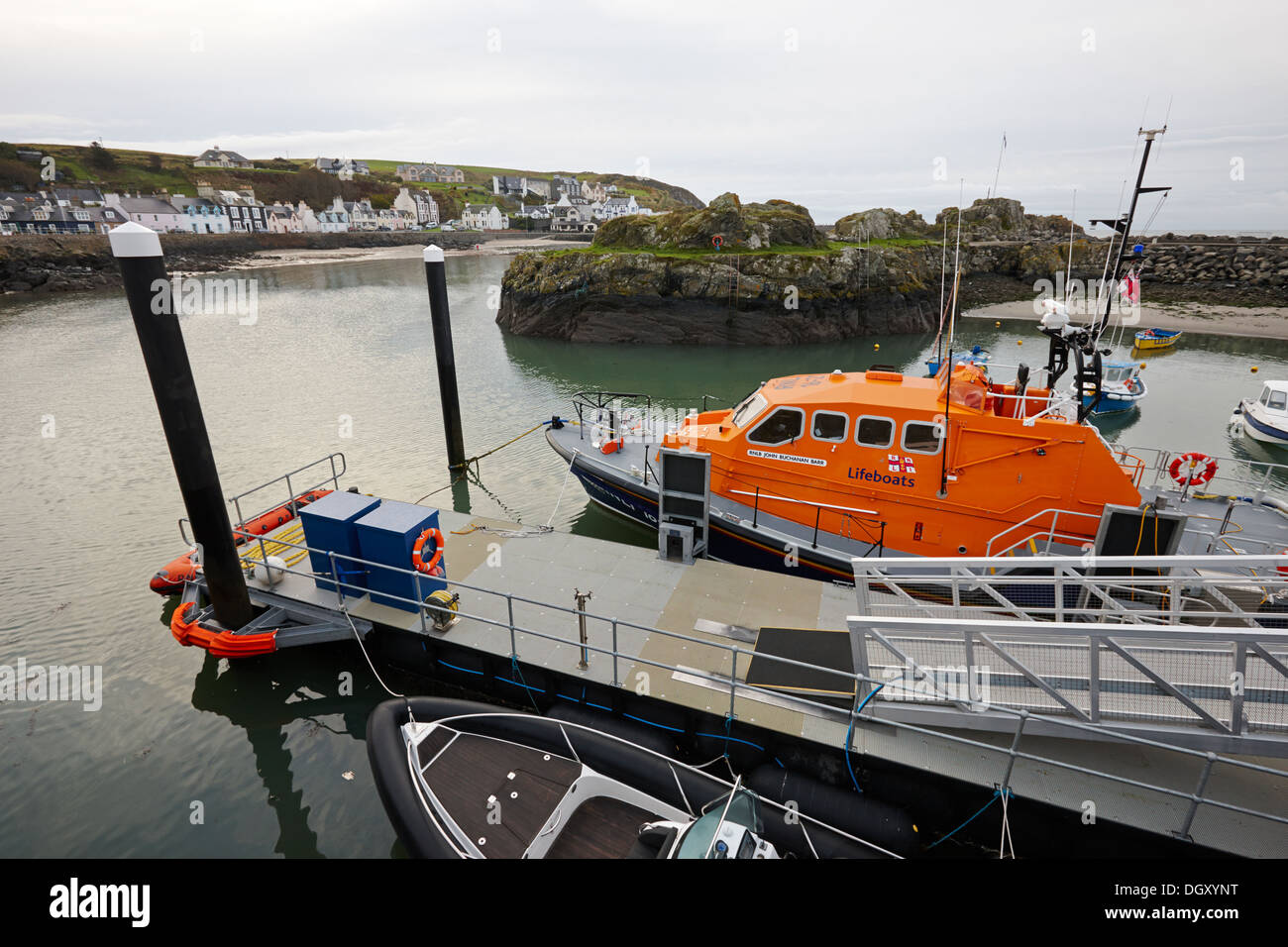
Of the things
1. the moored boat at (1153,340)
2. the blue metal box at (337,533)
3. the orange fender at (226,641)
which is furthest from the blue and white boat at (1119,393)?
the orange fender at (226,641)

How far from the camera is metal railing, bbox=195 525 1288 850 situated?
4621mm

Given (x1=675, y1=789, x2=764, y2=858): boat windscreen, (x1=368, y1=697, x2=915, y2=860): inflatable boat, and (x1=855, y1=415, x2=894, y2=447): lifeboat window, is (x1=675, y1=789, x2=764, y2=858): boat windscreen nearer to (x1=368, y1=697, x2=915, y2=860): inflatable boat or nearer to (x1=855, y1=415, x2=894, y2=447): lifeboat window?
(x1=368, y1=697, x2=915, y2=860): inflatable boat

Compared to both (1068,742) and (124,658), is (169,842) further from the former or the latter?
(1068,742)

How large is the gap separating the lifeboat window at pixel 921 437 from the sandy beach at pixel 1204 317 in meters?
33.7

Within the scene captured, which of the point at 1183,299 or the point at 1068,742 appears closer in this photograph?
the point at 1068,742

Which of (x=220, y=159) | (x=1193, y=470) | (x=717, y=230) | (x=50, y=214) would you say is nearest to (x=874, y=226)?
(x=717, y=230)

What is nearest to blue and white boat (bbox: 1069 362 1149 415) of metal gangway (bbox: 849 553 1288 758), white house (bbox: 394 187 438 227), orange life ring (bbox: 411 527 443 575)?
metal gangway (bbox: 849 553 1288 758)

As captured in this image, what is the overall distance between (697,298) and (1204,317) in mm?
34195

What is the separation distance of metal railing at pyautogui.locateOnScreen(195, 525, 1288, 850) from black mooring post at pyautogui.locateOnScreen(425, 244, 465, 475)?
6.43m

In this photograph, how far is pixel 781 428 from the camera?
9.22 metres
